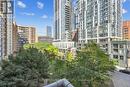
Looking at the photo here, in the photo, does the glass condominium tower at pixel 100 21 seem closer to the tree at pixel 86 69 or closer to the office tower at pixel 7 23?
Result: the office tower at pixel 7 23

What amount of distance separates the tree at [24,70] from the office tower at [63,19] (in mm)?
53750

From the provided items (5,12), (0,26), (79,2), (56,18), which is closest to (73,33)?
(56,18)

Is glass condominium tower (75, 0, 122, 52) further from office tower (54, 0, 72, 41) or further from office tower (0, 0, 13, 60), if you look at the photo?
office tower (0, 0, 13, 60)

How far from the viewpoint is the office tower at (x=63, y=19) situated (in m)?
65.8

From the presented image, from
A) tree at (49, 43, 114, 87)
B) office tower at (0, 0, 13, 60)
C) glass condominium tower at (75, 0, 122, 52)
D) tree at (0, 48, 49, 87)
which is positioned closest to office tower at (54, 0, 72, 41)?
glass condominium tower at (75, 0, 122, 52)

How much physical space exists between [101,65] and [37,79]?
10.9ft

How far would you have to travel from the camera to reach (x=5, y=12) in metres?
53.0

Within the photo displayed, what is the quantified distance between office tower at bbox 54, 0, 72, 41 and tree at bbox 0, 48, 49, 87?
176 feet

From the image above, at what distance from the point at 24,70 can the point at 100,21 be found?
37.2 meters

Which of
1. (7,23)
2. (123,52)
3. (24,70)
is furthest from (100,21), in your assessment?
(24,70)

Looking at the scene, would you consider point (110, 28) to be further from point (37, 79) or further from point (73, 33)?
point (37, 79)

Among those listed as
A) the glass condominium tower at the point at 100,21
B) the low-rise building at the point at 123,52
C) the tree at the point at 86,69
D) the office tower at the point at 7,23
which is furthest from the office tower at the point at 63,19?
the tree at the point at 86,69

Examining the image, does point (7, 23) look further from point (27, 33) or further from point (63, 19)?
point (27, 33)

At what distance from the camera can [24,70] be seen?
10.9m
